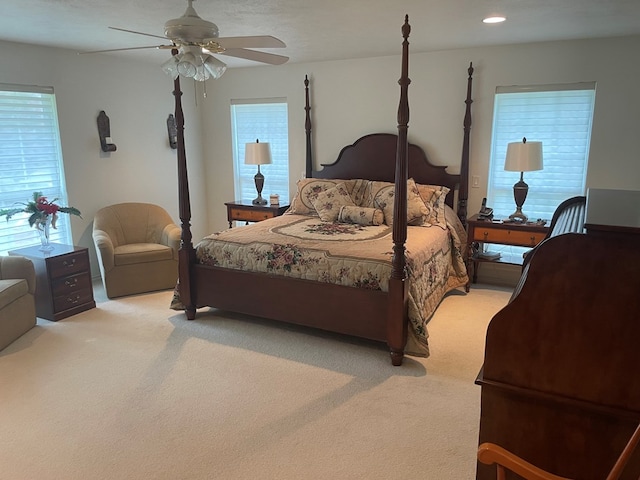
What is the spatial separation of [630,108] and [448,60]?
169 centimetres

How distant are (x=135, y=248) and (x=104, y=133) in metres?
1.31

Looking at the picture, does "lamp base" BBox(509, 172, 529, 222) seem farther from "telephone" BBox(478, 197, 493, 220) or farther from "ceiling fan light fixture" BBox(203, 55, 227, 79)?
"ceiling fan light fixture" BBox(203, 55, 227, 79)

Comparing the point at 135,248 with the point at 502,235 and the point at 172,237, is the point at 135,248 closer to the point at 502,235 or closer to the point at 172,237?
the point at 172,237

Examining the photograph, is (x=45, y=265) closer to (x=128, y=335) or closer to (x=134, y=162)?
(x=128, y=335)

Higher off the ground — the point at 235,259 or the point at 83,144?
the point at 83,144

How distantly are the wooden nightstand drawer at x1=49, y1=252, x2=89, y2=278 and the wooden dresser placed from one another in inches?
144

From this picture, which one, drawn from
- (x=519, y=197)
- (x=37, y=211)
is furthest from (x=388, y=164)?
(x=37, y=211)

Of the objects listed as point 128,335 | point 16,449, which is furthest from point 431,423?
point 128,335

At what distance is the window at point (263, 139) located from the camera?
5770 millimetres

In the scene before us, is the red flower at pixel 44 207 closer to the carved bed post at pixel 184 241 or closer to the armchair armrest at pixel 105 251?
the armchair armrest at pixel 105 251

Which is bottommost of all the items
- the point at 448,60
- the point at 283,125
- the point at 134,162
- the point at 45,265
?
the point at 45,265

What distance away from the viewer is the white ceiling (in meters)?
2.99

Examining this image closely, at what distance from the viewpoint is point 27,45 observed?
4.25 metres

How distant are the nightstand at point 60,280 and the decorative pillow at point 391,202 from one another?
9.15ft
